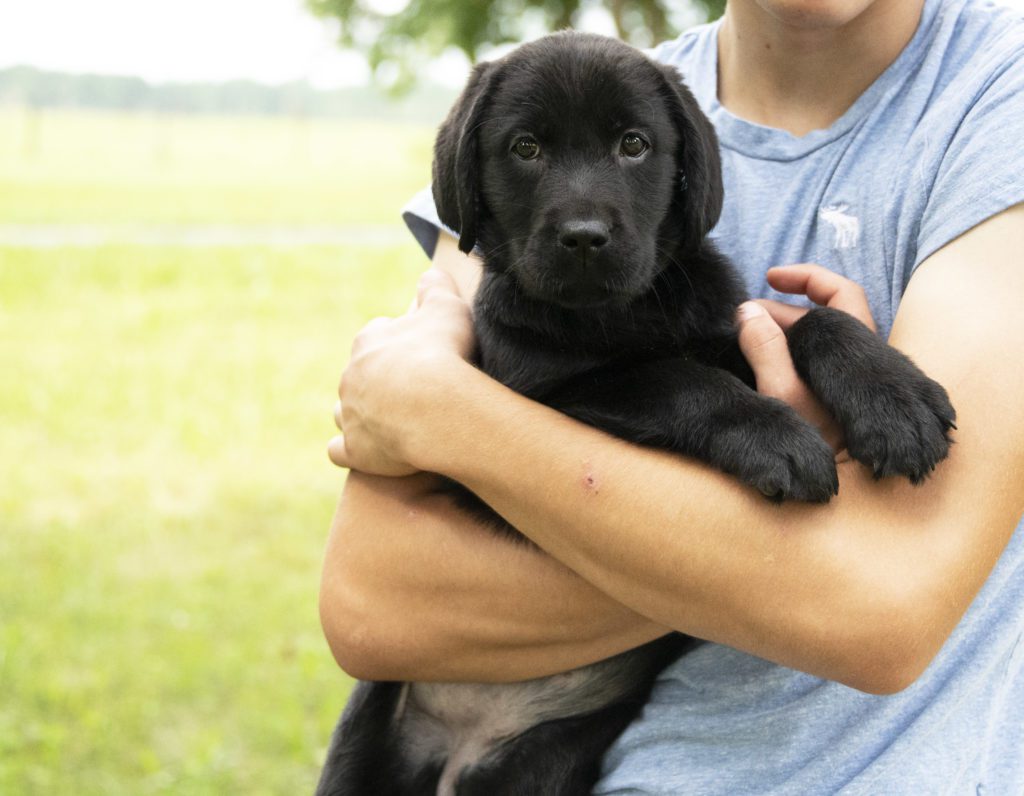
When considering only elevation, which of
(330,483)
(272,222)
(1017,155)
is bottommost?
(272,222)

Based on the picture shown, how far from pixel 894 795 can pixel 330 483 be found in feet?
16.7

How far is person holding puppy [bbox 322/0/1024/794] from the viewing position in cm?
148

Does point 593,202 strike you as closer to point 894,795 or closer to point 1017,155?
point 1017,155

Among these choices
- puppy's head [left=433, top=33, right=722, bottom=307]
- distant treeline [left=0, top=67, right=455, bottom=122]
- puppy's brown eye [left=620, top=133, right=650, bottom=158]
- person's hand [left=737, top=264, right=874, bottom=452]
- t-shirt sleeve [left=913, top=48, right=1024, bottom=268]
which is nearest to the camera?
t-shirt sleeve [left=913, top=48, right=1024, bottom=268]

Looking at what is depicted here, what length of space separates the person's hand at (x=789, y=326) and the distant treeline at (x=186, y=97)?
28.1 metres

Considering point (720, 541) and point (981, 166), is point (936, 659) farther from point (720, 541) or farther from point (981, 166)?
point (981, 166)

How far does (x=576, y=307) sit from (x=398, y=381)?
329 mm

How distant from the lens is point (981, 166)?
162 centimetres

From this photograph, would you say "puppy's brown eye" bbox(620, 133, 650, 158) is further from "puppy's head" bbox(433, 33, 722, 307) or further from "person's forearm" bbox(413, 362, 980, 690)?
"person's forearm" bbox(413, 362, 980, 690)

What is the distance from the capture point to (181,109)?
3284 centimetres

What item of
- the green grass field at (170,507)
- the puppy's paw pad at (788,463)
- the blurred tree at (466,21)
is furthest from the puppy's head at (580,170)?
the blurred tree at (466,21)

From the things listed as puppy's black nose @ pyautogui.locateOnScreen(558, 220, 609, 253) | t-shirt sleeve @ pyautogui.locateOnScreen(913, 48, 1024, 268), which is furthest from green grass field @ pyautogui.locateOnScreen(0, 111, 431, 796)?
t-shirt sleeve @ pyautogui.locateOnScreen(913, 48, 1024, 268)

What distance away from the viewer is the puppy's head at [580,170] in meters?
1.90

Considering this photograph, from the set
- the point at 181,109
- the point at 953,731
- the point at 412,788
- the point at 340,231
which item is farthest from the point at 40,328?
the point at 181,109
